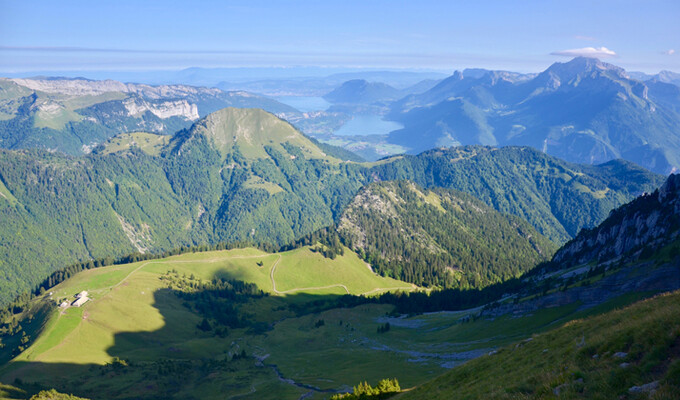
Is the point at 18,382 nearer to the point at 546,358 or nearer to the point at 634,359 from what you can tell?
the point at 546,358

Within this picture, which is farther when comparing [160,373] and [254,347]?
[254,347]

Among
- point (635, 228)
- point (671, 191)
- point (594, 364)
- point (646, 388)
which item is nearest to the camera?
point (646, 388)

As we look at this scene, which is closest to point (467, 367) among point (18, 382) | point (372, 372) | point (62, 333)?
point (372, 372)

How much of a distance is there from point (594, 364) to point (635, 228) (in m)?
148

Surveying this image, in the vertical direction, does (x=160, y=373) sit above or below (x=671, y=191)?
below

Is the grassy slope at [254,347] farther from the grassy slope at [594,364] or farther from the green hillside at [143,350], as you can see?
the grassy slope at [594,364]

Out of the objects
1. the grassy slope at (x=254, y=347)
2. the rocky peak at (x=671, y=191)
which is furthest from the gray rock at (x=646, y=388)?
the rocky peak at (x=671, y=191)

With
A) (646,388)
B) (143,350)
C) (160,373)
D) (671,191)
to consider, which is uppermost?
(646,388)

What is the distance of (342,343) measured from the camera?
159 meters

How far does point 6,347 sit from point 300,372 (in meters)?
122

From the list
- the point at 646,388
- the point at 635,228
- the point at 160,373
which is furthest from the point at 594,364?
the point at 635,228

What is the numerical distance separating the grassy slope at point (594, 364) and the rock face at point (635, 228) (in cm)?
9600

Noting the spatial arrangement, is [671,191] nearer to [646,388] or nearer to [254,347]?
[254,347]

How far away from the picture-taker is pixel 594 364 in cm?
2966
